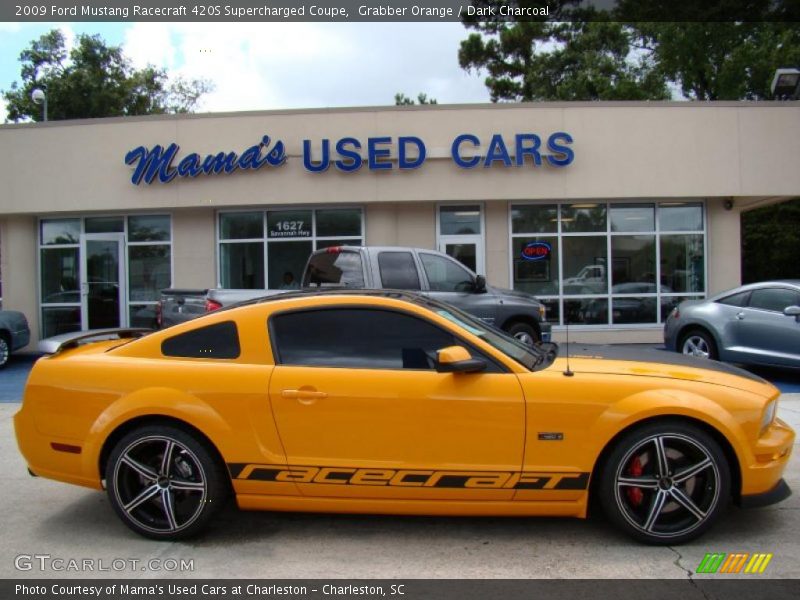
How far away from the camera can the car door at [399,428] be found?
3.89 metres

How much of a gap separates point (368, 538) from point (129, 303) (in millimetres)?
12257

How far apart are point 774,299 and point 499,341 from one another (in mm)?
6905

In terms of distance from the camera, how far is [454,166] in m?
13.5

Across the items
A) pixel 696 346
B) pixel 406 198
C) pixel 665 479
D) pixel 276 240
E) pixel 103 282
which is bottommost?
pixel 665 479

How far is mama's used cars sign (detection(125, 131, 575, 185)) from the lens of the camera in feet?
44.1

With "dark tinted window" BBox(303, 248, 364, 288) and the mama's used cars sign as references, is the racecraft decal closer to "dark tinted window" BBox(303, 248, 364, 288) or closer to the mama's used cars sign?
"dark tinted window" BBox(303, 248, 364, 288)

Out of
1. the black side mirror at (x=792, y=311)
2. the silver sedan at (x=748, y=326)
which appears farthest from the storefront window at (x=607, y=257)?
the black side mirror at (x=792, y=311)

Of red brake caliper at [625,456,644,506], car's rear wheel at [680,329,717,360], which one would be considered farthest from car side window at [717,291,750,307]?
red brake caliper at [625,456,644,506]

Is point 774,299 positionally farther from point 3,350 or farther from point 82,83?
point 82,83

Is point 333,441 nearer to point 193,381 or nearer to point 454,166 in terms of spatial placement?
point 193,381

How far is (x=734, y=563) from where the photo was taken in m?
3.75

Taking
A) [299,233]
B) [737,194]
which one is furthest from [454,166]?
[737,194]

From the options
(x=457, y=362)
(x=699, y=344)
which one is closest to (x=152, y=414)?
(x=457, y=362)

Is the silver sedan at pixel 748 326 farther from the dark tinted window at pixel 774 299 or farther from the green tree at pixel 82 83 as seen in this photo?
the green tree at pixel 82 83
